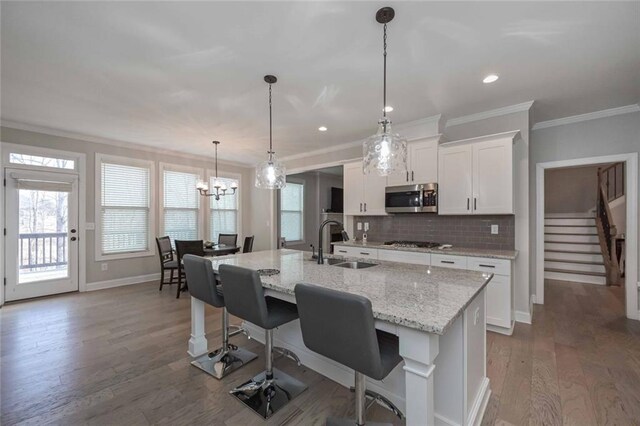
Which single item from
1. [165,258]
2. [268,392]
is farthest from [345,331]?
[165,258]

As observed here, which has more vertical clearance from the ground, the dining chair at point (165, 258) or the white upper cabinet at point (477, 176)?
the white upper cabinet at point (477, 176)

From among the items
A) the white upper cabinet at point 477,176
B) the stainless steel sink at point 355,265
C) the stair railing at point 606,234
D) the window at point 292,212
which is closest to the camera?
the stainless steel sink at point 355,265

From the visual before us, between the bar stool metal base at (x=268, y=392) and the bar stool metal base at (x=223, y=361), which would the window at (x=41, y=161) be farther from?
the bar stool metal base at (x=268, y=392)

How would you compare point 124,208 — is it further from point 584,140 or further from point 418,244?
point 584,140

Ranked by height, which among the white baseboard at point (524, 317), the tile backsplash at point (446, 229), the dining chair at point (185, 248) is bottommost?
the white baseboard at point (524, 317)

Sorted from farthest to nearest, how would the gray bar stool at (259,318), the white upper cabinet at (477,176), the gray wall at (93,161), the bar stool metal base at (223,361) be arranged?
the gray wall at (93,161) < the white upper cabinet at (477,176) < the bar stool metal base at (223,361) < the gray bar stool at (259,318)

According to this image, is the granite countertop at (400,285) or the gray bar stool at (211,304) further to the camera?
Result: the gray bar stool at (211,304)

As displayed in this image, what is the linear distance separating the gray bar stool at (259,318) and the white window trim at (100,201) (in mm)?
4214

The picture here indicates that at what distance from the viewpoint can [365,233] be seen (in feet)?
16.1

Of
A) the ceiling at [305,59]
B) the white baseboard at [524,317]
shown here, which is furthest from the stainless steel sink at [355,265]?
the white baseboard at [524,317]

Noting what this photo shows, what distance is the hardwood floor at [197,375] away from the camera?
1861mm

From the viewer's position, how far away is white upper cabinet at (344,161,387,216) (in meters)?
4.39

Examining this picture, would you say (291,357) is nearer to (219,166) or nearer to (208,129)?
(208,129)

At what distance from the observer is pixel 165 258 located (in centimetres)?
509
